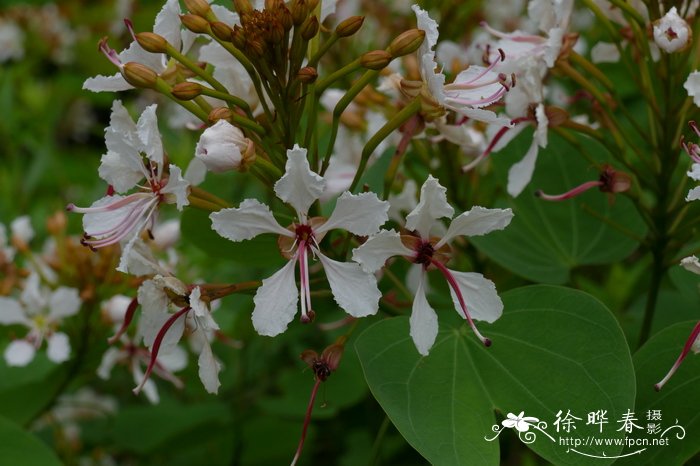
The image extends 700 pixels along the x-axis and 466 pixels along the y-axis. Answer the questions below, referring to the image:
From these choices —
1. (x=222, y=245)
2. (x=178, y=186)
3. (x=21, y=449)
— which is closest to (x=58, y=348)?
(x=21, y=449)

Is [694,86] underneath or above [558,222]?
above

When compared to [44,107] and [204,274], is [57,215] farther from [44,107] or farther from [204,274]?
[44,107]

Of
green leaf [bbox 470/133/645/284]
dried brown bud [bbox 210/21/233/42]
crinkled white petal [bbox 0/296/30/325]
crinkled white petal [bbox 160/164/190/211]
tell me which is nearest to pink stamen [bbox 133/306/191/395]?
crinkled white petal [bbox 160/164/190/211]

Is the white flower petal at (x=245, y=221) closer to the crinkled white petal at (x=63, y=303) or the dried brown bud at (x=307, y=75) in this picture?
the dried brown bud at (x=307, y=75)

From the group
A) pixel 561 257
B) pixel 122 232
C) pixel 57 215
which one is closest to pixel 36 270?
pixel 57 215

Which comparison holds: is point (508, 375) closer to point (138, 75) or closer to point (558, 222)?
point (558, 222)
